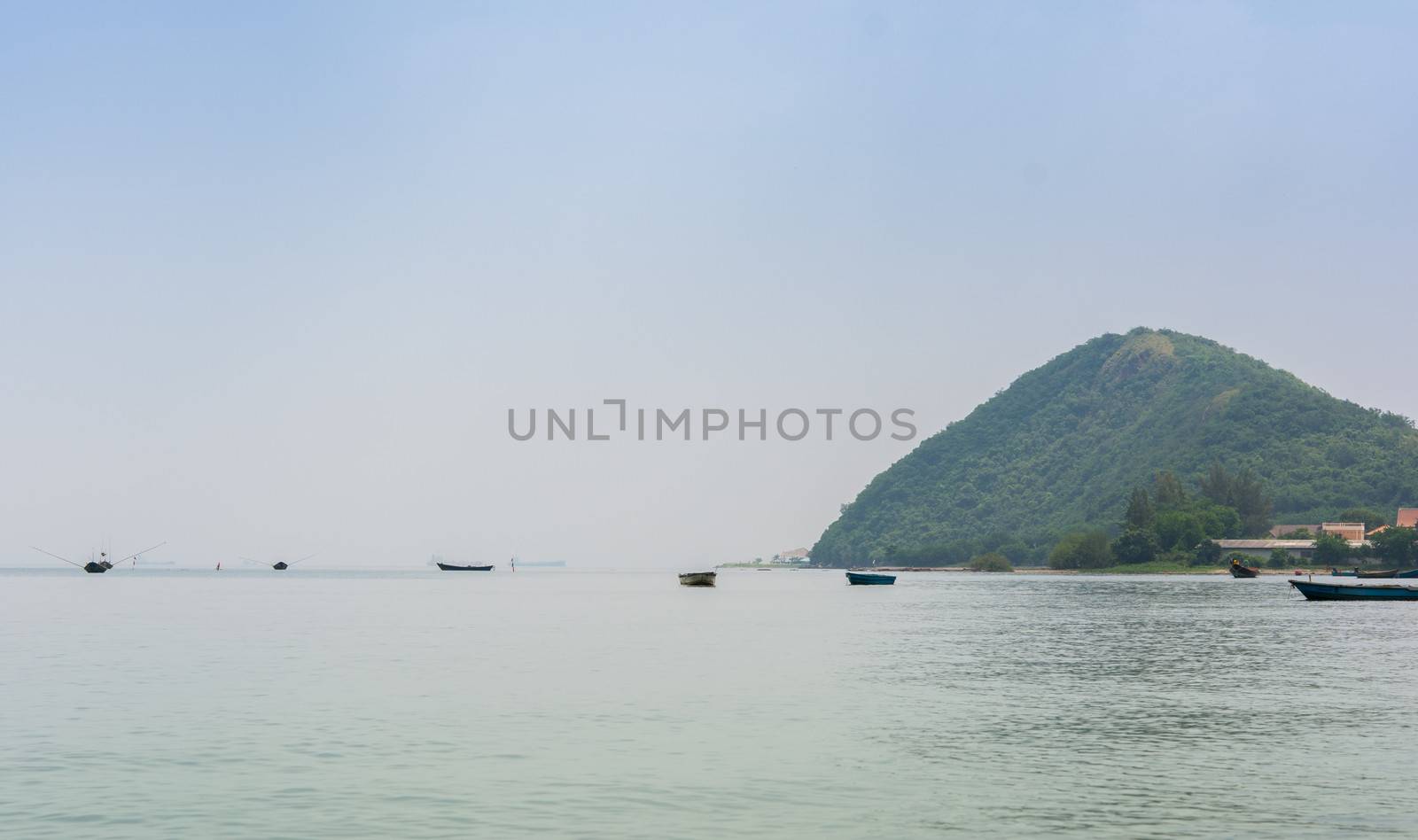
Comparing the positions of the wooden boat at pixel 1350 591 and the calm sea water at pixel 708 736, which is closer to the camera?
the calm sea water at pixel 708 736

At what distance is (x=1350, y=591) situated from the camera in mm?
147375

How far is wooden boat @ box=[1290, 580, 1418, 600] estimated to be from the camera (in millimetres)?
144625

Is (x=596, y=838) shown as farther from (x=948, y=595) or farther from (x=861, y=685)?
(x=948, y=595)

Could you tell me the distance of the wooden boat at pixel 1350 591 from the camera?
474 feet

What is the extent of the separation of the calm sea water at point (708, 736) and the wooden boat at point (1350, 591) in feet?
211

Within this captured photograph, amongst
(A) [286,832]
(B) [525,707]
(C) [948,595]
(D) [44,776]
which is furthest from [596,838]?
(C) [948,595]

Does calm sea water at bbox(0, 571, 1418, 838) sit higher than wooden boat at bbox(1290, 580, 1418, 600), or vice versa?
wooden boat at bbox(1290, 580, 1418, 600)

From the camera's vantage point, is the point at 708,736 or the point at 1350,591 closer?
the point at 708,736

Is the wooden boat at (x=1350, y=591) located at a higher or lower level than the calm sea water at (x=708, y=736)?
higher

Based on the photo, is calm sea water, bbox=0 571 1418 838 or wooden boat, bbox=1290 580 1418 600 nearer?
calm sea water, bbox=0 571 1418 838

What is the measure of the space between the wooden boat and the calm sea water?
64.3 m

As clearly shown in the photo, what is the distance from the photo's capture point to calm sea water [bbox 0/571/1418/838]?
27469mm

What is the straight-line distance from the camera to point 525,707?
46.0 m

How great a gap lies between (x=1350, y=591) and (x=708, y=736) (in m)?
130
